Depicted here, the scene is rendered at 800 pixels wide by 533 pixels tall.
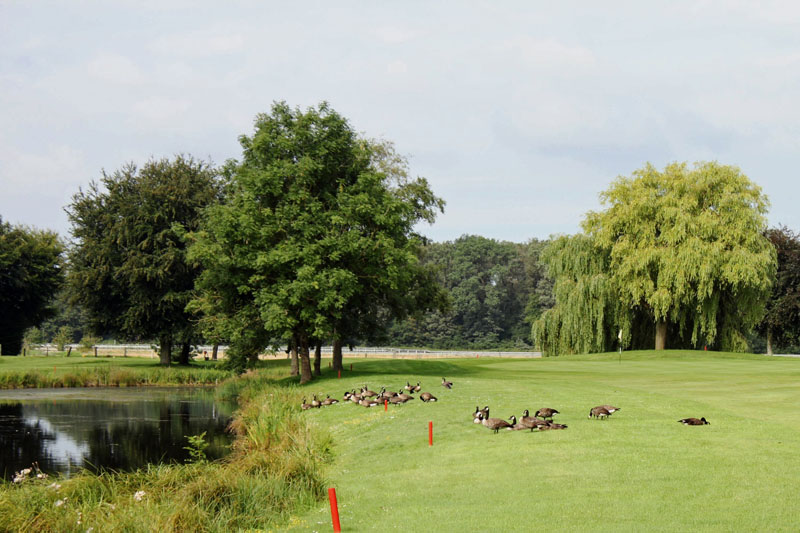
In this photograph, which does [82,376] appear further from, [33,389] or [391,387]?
[391,387]

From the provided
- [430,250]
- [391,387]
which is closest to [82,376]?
[391,387]

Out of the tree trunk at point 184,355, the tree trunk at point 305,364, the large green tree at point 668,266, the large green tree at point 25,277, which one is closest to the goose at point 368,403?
the tree trunk at point 305,364

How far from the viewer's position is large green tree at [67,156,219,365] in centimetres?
5972

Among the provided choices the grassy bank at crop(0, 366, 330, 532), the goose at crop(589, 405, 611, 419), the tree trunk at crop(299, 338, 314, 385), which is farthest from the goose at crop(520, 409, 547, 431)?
the tree trunk at crop(299, 338, 314, 385)

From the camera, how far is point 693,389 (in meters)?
29.8

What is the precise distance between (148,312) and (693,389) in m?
44.6

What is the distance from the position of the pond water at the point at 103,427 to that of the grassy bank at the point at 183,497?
516cm

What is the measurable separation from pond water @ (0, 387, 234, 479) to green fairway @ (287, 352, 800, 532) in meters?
6.49

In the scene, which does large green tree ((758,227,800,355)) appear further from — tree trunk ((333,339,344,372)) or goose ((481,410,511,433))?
goose ((481,410,511,433))

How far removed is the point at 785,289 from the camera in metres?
70.5

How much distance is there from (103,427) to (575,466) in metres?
24.0

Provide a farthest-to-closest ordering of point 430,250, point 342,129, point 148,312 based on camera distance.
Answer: point 430,250 → point 148,312 → point 342,129

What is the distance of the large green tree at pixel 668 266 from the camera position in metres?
52.2

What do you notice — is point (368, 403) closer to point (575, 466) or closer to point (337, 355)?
point (575, 466)
